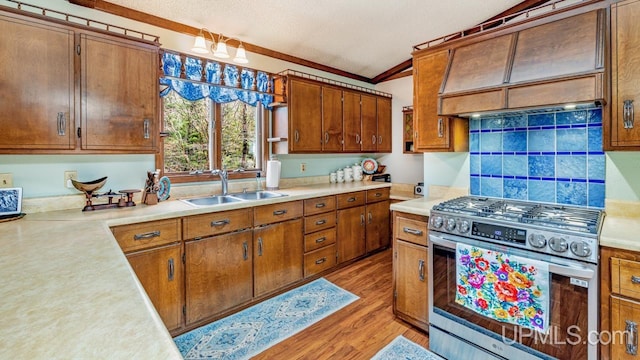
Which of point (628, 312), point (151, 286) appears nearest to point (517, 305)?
point (628, 312)

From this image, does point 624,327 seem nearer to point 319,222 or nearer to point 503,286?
point 503,286

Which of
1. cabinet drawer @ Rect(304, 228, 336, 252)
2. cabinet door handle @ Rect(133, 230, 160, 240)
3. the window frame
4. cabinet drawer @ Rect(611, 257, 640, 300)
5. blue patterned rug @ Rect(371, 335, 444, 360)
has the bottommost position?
blue patterned rug @ Rect(371, 335, 444, 360)

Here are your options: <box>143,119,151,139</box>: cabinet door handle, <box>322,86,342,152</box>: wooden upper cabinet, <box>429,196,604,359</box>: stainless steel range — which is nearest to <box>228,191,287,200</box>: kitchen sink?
<box>322,86,342,152</box>: wooden upper cabinet

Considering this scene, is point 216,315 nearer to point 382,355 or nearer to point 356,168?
point 382,355

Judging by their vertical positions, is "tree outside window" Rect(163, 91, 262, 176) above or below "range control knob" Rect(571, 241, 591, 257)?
above

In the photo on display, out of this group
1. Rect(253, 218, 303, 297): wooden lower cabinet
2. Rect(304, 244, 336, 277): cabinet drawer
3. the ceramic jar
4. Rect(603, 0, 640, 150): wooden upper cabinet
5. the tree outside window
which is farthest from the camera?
the ceramic jar

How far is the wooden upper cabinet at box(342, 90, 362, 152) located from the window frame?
99 centimetres

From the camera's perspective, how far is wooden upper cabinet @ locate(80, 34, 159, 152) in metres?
2.05

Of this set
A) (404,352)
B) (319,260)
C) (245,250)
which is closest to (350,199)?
(319,260)

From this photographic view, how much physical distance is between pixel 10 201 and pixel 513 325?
10.4ft

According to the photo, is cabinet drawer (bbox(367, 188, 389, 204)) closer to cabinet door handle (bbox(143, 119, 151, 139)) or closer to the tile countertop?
cabinet door handle (bbox(143, 119, 151, 139))

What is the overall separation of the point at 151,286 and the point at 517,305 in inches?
89.5

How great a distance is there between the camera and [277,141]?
11.1ft

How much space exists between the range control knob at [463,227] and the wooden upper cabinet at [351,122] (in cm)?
217
